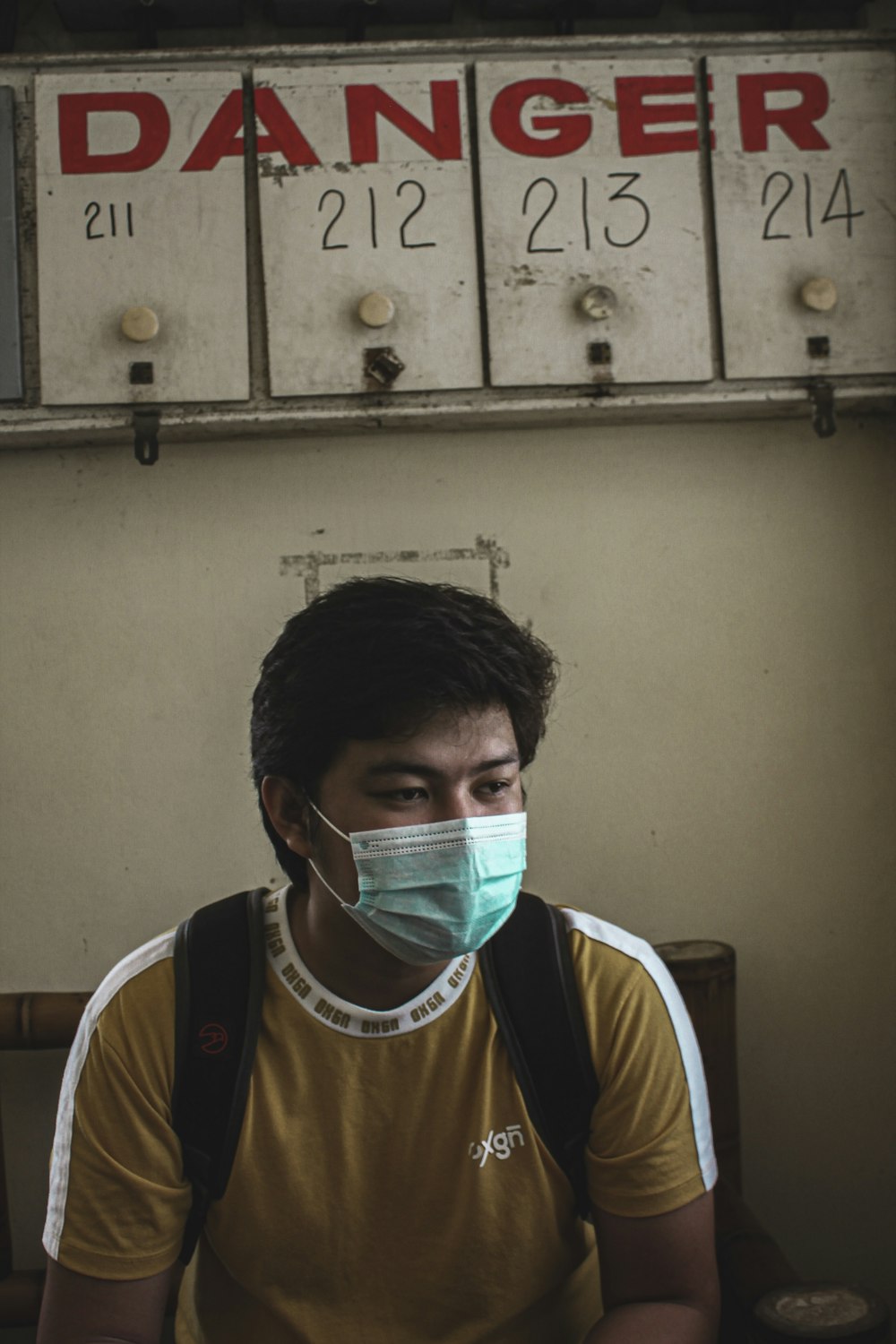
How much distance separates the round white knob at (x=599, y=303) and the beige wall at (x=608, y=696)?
24cm

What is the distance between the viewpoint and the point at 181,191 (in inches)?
76.4

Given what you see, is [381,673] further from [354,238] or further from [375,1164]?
[354,238]

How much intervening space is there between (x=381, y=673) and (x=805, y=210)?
1.37 m

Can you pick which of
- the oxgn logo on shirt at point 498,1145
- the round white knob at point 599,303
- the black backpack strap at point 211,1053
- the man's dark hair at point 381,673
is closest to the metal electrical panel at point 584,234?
the round white knob at point 599,303

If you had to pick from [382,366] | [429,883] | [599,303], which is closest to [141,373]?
[382,366]

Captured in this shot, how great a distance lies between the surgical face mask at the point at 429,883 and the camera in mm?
1192

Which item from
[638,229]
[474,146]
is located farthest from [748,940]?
[474,146]

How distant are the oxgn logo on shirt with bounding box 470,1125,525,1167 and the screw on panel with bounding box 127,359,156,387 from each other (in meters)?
1.39

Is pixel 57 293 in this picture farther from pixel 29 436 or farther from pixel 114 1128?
pixel 114 1128

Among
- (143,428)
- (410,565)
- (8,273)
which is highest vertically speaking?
(8,273)

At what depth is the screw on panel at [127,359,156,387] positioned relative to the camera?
1918 mm

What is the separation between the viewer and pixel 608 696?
2092 mm

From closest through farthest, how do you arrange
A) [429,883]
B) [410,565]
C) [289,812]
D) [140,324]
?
[429,883] → [289,812] → [140,324] → [410,565]

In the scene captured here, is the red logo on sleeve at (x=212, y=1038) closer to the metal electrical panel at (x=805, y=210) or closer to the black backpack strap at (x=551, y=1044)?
the black backpack strap at (x=551, y=1044)
